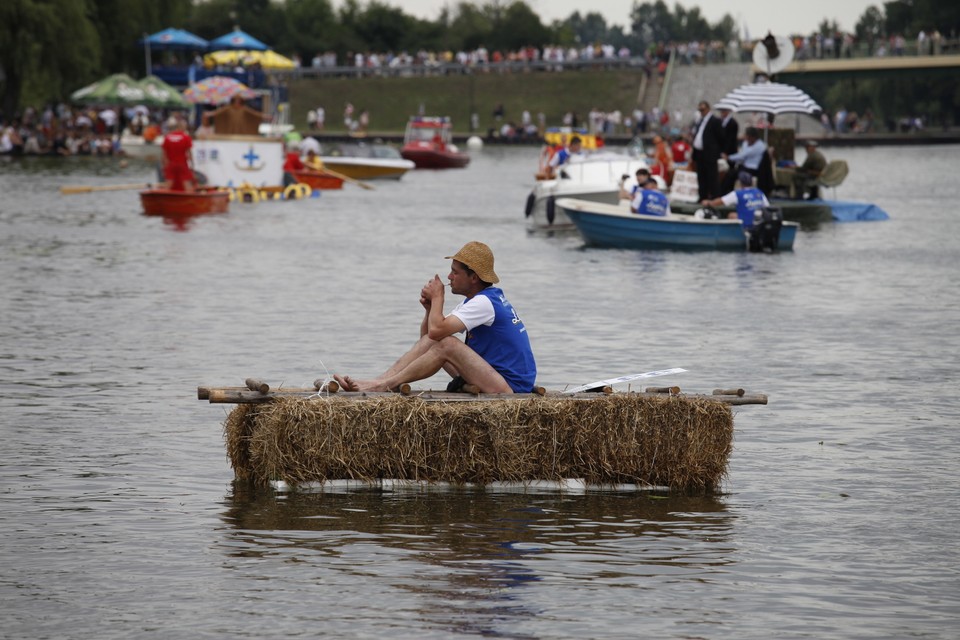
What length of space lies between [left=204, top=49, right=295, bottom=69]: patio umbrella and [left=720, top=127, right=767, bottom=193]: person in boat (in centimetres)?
5660

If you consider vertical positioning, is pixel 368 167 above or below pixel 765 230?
below

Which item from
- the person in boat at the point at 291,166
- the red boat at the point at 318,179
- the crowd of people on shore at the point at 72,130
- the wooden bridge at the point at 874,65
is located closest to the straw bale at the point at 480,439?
the person in boat at the point at 291,166

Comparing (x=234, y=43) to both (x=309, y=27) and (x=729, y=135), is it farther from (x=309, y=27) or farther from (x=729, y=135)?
(x=729, y=135)

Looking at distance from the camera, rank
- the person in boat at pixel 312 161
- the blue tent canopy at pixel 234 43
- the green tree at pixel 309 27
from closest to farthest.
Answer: the person in boat at pixel 312 161 < the blue tent canopy at pixel 234 43 < the green tree at pixel 309 27

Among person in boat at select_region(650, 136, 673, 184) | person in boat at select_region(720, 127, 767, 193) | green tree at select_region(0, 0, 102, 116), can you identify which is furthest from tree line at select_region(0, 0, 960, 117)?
person in boat at select_region(720, 127, 767, 193)

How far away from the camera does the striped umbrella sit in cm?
3272

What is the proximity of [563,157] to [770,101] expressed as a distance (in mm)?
5298

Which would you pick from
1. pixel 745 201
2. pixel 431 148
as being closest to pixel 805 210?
pixel 745 201

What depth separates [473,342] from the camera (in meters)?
10.7

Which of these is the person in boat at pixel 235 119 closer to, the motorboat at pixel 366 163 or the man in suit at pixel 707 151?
the man in suit at pixel 707 151

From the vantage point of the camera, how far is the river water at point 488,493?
8.20m

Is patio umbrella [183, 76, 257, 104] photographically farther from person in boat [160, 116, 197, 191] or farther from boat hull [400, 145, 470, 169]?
person in boat [160, 116, 197, 191]

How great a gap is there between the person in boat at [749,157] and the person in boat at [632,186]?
172cm

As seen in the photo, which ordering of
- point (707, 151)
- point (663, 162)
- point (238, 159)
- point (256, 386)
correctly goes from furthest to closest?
point (238, 159), point (663, 162), point (707, 151), point (256, 386)
